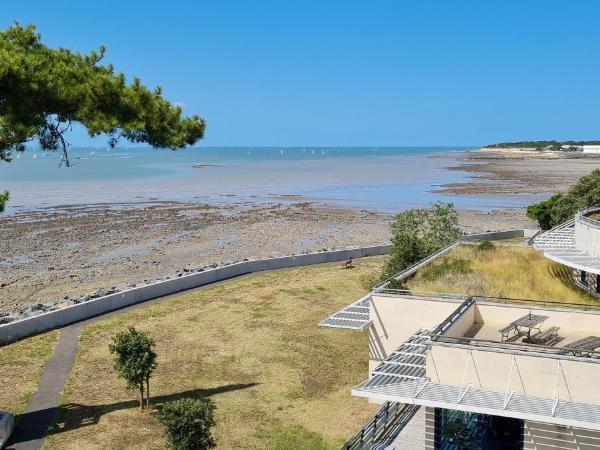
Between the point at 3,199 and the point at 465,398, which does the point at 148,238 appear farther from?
the point at 465,398

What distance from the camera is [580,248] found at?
59.3ft

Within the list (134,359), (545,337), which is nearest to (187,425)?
(134,359)

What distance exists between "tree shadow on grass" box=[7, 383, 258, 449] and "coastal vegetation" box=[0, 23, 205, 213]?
17.9 feet

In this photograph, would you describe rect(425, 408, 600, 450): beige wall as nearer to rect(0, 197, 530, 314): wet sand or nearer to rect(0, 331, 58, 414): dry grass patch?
rect(0, 331, 58, 414): dry grass patch

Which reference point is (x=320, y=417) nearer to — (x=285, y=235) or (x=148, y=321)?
(x=148, y=321)

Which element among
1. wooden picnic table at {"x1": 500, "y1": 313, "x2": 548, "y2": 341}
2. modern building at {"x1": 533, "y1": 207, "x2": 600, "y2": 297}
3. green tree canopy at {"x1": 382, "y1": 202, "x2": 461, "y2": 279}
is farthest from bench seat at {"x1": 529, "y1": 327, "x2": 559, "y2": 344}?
green tree canopy at {"x1": 382, "y1": 202, "x2": 461, "y2": 279}

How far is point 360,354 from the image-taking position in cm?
2039

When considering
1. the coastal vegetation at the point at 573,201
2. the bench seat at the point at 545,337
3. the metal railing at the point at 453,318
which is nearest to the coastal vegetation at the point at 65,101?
the metal railing at the point at 453,318

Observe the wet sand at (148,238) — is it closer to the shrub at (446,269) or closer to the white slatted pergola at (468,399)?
the shrub at (446,269)

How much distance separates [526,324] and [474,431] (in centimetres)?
260

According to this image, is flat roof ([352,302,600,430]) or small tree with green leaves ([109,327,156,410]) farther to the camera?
small tree with green leaves ([109,327,156,410])

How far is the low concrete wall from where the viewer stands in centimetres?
2270

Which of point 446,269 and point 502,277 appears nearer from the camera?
point 502,277

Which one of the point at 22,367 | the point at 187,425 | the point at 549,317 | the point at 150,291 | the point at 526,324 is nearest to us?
the point at 187,425
